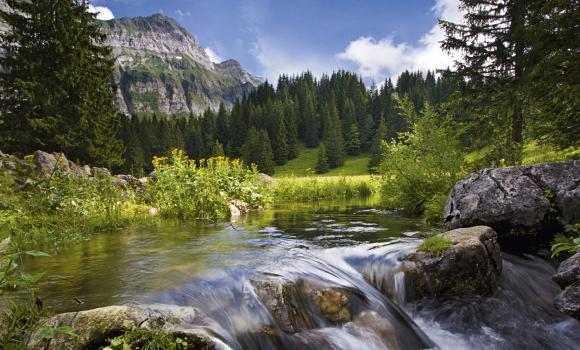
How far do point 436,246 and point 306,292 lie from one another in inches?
88.5

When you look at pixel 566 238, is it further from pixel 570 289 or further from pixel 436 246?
pixel 436 246

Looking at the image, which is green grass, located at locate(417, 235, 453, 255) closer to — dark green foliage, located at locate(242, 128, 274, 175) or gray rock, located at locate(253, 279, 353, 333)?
gray rock, located at locate(253, 279, 353, 333)

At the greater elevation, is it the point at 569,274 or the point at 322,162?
the point at 322,162

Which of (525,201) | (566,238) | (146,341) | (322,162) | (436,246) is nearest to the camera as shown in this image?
(146,341)

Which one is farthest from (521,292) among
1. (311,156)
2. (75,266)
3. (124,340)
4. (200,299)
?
(311,156)

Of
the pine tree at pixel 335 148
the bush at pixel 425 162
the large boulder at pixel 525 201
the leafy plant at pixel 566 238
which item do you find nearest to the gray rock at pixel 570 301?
the leafy plant at pixel 566 238

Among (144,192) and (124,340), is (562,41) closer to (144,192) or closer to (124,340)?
(124,340)

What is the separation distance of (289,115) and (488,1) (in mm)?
88844

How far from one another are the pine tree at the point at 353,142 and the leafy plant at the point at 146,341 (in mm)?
94446

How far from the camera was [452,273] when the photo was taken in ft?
17.8

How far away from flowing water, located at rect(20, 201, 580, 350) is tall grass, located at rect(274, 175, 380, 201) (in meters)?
12.6

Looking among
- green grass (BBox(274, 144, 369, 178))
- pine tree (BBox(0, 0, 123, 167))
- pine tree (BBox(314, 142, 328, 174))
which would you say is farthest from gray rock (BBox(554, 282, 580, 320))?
pine tree (BBox(314, 142, 328, 174))

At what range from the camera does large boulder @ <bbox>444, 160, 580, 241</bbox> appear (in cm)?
710

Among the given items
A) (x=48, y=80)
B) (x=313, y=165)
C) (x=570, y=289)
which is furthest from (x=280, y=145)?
(x=570, y=289)
